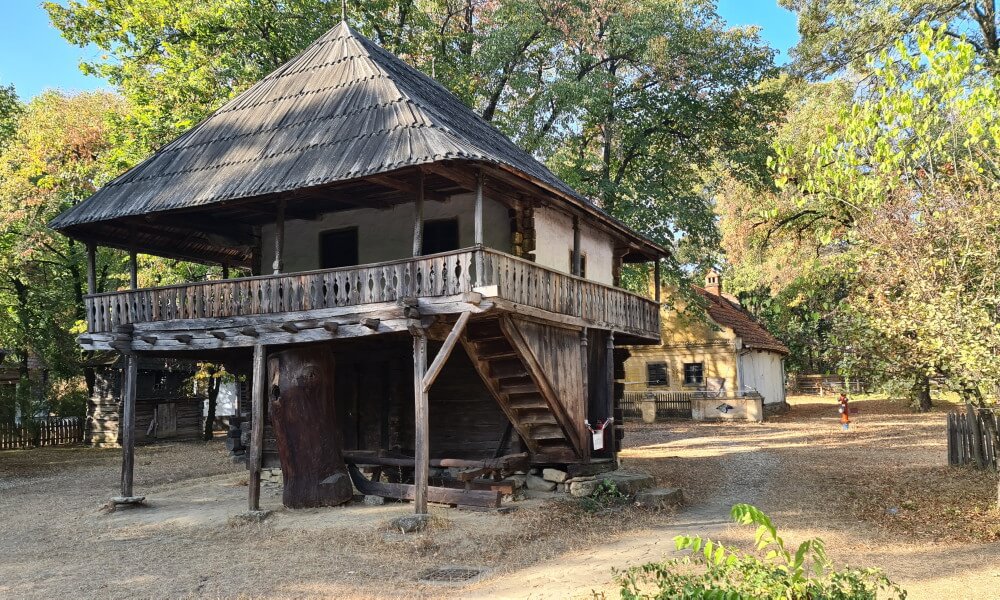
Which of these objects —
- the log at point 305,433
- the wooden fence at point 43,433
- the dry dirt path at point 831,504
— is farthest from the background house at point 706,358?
the wooden fence at point 43,433

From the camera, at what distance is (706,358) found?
36.2m

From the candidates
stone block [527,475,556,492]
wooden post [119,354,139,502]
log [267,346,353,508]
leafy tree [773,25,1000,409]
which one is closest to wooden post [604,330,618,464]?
stone block [527,475,556,492]

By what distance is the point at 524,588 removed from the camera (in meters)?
8.65

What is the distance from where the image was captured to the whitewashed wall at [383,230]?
49.2ft

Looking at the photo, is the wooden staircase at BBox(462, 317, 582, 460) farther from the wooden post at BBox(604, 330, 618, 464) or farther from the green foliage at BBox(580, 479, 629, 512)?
the wooden post at BBox(604, 330, 618, 464)

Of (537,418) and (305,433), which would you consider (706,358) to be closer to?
(537,418)

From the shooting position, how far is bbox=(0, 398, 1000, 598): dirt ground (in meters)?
9.05

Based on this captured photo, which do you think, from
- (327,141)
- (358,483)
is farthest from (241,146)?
(358,483)

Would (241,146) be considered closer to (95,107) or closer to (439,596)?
Answer: (439,596)

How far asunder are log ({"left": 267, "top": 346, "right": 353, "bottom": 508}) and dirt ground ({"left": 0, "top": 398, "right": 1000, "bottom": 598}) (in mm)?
391

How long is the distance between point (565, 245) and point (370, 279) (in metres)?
5.40

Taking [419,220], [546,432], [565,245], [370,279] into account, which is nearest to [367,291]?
[370,279]

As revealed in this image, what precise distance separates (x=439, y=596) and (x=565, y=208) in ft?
28.7

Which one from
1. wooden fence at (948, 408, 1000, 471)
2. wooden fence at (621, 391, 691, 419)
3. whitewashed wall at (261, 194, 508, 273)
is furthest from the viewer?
wooden fence at (621, 391, 691, 419)
